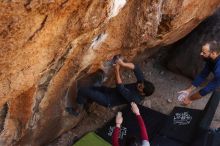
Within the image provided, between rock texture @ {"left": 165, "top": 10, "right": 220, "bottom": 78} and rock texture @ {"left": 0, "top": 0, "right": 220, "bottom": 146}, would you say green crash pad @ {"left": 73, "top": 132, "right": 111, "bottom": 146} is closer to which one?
rock texture @ {"left": 0, "top": 0, "right": 220, "bottom": 146}

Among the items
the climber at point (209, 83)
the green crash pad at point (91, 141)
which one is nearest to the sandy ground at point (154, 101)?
the green crash pad at point (91, 141)

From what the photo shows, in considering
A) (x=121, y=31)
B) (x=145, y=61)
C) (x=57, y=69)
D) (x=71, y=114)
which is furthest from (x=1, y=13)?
(x=145, y=61)

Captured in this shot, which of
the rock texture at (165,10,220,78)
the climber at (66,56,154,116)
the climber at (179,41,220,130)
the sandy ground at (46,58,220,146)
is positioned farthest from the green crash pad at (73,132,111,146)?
the rock texture at (165,10,220,78)

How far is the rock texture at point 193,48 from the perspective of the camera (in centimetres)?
654

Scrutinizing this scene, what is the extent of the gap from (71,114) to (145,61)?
1.97 metres

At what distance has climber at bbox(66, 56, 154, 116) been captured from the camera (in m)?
4.75

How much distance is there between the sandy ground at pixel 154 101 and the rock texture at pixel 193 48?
7.1 inches

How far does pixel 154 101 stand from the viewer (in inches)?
248

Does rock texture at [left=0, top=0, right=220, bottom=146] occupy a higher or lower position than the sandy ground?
higher

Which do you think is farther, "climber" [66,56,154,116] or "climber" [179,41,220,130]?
"climber" [66,56,154,116]

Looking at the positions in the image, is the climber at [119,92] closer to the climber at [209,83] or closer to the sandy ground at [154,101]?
the sandy ground at [154,101]

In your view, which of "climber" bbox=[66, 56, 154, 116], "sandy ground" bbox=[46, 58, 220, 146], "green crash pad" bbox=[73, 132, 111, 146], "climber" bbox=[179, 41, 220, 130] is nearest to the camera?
"climber" bbox=[179, 41, 220, 130]

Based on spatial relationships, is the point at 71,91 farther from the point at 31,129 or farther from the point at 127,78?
the point at 127,78

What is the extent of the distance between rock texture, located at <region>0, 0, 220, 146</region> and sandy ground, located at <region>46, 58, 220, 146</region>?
0.18 meters
